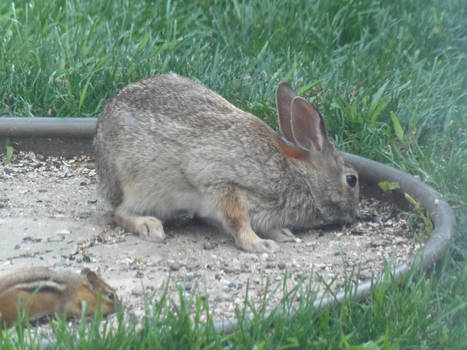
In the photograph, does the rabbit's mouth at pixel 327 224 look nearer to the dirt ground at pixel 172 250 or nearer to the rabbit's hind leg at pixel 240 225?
the dirt ground at pixel 172 250

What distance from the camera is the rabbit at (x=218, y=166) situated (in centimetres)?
491

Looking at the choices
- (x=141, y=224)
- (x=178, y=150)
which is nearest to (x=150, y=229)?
(x=141, y=224)

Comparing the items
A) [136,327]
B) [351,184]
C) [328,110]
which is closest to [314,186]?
[351,184]

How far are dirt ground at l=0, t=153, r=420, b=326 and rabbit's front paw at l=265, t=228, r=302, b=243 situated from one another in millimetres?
47

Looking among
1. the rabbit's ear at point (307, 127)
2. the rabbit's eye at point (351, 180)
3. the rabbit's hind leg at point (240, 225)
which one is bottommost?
the rabbit's hind leg at point (240, 225)

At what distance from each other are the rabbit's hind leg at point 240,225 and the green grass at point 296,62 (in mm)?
844

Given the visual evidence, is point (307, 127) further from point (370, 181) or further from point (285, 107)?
point (370, 181)

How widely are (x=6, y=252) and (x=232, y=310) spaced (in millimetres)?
1256

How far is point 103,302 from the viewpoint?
3.92 m

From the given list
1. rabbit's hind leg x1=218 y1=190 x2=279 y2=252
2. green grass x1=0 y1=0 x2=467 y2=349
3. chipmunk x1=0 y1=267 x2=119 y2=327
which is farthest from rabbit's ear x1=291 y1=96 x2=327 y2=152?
chipmunk x1=0 y1=267 x2=119 y2=327

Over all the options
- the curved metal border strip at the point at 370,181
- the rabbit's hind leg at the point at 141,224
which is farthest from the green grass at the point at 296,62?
the rabbit's hind leg at the point at 141,224

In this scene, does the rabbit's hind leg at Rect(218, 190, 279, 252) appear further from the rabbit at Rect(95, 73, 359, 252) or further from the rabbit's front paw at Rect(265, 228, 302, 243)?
the rabbit's front paw at Rect(265, 228, 302, 243)

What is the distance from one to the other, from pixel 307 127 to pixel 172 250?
37.1 inches

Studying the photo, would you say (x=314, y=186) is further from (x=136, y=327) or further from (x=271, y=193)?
(x=136, y=327)
